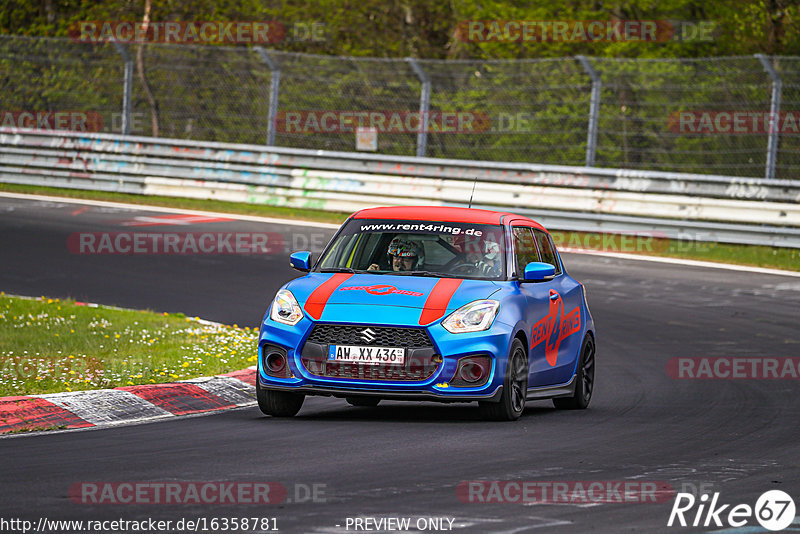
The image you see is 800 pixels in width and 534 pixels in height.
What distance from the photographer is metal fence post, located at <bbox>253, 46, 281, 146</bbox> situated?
2514 cm

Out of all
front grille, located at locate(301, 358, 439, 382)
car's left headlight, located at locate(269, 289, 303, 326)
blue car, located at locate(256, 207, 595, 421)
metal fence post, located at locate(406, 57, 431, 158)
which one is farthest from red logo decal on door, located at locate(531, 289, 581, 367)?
metal fence post, located at locate(406, 57, 431, 158)

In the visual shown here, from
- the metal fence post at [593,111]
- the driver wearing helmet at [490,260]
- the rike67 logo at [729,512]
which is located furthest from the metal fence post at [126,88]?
the rike67 logo at [729,512]

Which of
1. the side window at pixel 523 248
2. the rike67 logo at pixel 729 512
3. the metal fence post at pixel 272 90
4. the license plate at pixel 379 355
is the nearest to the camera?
the rike67 logo at pixel 729 512

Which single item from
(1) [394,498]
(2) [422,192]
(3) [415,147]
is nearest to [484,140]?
(3) [415,147]

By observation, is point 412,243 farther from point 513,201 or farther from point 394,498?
point 513,201

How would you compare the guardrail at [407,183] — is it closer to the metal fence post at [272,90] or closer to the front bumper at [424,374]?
the metal fence post at [272,90]

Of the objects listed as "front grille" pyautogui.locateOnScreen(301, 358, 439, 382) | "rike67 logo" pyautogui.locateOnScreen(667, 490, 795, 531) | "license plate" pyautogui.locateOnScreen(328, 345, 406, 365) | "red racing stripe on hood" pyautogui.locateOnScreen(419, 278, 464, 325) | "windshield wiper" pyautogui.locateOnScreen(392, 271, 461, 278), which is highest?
"windshield wiper" pyautogui.locateOnScreen(392, 271, 461, 278)

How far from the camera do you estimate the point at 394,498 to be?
671 centimetres

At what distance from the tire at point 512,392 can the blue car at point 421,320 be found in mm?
11

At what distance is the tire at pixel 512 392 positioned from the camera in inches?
376

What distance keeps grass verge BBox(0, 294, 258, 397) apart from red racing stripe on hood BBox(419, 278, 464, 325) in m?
2.37

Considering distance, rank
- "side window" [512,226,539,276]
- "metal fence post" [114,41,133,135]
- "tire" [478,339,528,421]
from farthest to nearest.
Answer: "metal fence post" [114,41,133,135] → "side window" [512,226,539,276] → "tire" [478,339,528,421]

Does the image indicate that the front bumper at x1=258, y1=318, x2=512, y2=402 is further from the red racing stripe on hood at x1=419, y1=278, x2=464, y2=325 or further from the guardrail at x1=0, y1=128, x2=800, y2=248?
the guardrail at x1=0, y1=128, x2=800, y2=248

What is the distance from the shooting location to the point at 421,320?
9250 mm
